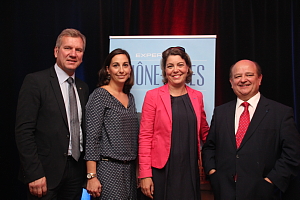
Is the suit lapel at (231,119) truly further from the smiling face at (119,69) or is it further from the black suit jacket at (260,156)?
the smiling face at (119,69)

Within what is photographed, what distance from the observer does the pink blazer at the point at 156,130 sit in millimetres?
2018

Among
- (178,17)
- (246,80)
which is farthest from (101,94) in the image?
(178,17)

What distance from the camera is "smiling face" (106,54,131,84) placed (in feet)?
6.99

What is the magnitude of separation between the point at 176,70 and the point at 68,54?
89 cm

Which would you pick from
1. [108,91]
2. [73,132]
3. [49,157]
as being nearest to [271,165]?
[108,91]

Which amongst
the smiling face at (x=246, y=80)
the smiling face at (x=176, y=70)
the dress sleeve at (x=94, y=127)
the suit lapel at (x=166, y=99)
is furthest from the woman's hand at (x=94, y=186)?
the smiling face at (x=246, y=80)

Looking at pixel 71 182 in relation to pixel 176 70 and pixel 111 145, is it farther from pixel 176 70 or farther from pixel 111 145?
pixel 176 70

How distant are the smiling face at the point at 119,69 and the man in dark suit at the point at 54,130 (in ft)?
0.95

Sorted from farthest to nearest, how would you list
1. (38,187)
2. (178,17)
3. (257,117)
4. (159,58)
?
(178,17) < (159,58) < (257,117) < (38,187)

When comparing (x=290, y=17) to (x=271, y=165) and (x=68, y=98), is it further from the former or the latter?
(x=68, y=98)

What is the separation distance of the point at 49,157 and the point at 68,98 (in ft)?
1.56

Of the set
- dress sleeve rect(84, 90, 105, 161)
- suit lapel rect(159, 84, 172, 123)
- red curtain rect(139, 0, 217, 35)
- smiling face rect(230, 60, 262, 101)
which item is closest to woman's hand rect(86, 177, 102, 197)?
dress sleeve rect(84, 90, 105, 161)

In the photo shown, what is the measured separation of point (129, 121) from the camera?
206 cm

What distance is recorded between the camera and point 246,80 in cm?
204
